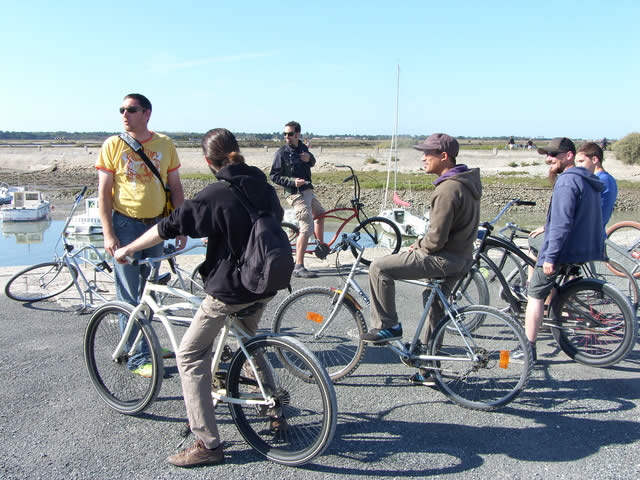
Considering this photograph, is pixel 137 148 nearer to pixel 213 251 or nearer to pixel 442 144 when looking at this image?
pixel 213 251

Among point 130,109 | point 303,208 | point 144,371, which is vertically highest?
point 130,109

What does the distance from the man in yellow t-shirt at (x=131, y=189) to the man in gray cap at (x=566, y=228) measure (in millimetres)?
3127

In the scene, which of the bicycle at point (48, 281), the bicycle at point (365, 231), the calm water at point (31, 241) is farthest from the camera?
the calm water at point (31, 241)

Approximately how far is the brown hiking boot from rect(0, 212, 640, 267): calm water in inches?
582

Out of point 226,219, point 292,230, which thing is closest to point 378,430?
point 226,219

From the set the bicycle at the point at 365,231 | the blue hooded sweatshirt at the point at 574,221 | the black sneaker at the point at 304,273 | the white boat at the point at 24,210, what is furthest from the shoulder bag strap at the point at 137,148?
the white boat at the point at 24,210

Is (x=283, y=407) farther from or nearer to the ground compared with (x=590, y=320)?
nearer to the ground

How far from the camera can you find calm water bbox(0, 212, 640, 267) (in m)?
18.5

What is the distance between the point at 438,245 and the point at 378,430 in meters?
1.35

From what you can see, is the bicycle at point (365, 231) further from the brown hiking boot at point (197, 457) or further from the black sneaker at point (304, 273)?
the brown hiking boot at point (197, 457)

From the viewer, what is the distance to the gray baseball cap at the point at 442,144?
3.94m

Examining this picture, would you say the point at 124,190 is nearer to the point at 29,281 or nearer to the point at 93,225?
the point at 29,281

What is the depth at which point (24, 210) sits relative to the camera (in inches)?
1246

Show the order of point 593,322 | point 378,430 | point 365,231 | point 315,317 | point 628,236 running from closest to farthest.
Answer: point 378,430 → point 315,317 → point 593,322 → point 628,236 → point 365,231
